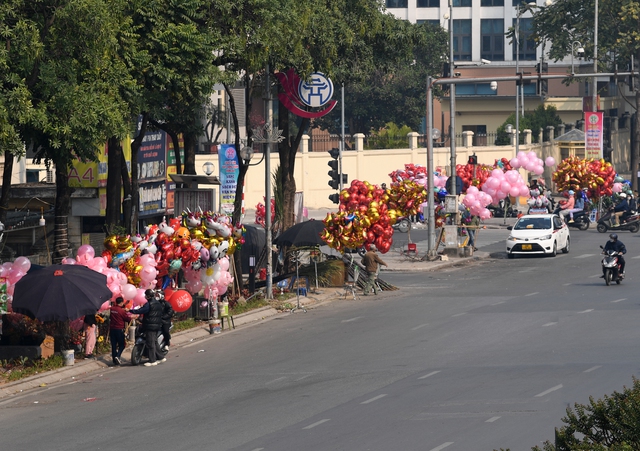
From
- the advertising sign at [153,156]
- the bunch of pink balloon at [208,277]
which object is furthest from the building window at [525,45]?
the bunch of pink balloon at [208,277]

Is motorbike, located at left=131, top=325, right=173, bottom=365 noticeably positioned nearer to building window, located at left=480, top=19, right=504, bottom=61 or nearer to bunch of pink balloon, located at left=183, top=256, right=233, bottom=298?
bunch of pink balloon, located at left=183, top=256, right=233, bottom=298

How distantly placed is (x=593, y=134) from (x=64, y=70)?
42.6m

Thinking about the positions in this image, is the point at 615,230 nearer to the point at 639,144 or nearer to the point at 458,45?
the point at 639,144

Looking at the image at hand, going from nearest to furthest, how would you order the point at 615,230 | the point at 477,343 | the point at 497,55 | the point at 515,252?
the point at 477,343 < the point at 515,252 < the point at 615,230 < the point at 497,55

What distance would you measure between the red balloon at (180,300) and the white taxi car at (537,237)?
1924 centimetres

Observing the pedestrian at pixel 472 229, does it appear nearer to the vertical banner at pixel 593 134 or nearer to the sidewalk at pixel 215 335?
the sidewalk at pixel 215 335

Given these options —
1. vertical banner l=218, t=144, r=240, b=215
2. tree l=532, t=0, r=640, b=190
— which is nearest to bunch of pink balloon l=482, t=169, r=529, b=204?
vertical banner l=218, t=144, r=240, b=215

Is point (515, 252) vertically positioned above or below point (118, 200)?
below

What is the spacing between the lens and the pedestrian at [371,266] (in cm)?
2853

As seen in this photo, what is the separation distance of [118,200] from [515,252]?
59.4 ft

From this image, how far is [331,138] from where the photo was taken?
65000 millimetres

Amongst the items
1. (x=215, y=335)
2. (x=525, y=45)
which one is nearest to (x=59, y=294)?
(x=215, y=335)

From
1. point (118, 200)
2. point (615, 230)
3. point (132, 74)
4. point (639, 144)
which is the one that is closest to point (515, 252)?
point (615, 230)

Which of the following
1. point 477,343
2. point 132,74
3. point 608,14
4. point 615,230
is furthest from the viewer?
point 608,14
